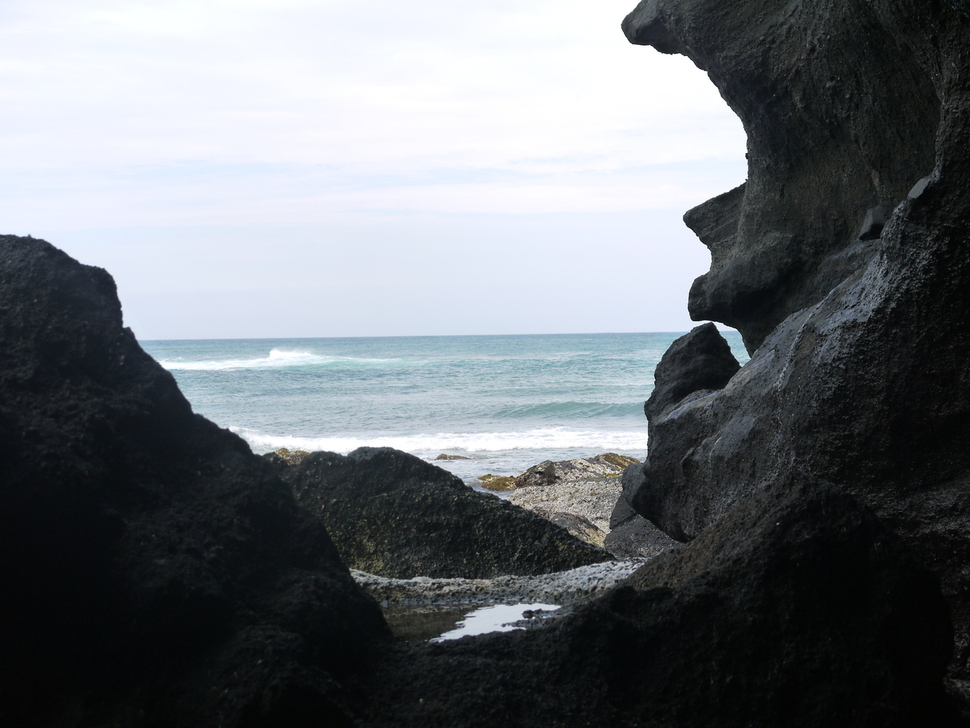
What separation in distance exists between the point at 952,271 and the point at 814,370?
661 mm

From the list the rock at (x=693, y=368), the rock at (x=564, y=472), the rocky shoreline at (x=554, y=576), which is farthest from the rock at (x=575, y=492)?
the rocky shoreline at (x=554, y=576)

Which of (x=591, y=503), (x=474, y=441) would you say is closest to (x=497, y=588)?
(x=591, y=503)

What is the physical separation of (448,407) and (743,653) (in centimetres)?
2575

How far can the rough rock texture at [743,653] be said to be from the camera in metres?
2.38

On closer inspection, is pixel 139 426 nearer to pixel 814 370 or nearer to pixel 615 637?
pixel 615 637

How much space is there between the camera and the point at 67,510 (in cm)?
242

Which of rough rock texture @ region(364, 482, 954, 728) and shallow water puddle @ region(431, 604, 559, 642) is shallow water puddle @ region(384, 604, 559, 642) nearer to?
shallow water puddle @ region(431, 604, 559, 642)

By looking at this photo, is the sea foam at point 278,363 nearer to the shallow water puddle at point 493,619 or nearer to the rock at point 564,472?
the rock at point 564,472

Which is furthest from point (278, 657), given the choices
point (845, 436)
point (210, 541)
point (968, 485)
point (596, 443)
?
point (596, 443)

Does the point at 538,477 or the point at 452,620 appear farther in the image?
the point at 538,477

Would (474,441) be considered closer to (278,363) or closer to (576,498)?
(576,498)

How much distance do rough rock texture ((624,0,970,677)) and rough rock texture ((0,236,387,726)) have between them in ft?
6.78

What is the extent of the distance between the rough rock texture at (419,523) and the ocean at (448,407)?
9030 millimetres

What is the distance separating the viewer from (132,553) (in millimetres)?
2467
